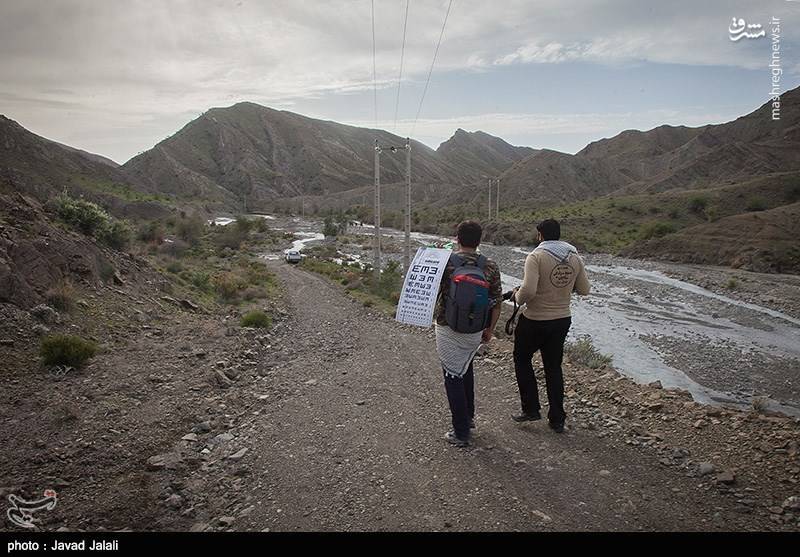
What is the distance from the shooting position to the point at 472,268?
469cm

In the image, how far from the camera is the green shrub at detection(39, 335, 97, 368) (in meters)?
7.45

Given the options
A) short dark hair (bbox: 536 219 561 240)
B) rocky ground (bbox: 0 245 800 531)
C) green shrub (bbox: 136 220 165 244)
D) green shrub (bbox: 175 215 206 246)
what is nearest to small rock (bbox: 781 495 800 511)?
rocky ground (bbox: 0 245 800 531)

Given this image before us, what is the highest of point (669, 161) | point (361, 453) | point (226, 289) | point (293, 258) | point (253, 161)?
point (253, 161)

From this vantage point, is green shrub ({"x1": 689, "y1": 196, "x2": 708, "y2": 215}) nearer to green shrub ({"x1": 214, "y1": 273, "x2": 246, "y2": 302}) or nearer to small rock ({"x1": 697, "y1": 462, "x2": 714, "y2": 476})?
green shrub ({"x1": 214, "y1": 273, "x2": 246, "y2": 302})

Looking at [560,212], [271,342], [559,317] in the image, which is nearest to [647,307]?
[271,342]

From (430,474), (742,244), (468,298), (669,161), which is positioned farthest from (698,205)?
(669,161)

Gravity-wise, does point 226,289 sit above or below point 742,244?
below

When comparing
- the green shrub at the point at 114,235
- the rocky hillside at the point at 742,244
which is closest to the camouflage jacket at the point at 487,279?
the green shrub at the point at 114,235

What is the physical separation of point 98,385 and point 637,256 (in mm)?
44504

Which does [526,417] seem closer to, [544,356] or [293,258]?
[544,356]

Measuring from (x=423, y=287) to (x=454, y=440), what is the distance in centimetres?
165

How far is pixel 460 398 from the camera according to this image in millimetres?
4945

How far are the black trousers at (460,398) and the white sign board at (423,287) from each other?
2.08 ft
